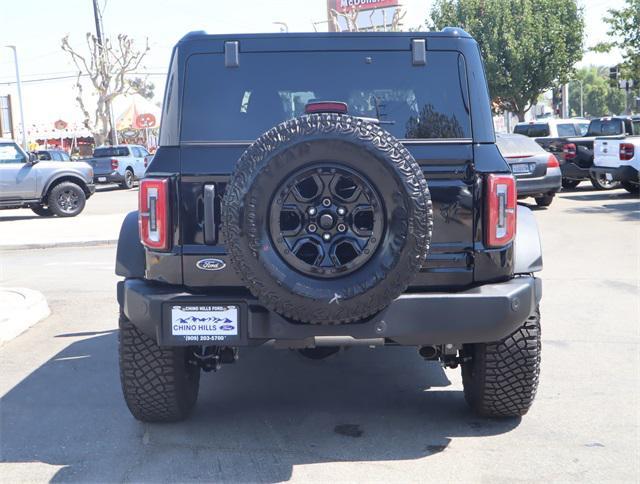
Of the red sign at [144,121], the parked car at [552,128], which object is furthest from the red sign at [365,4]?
the parked car at [552,128]

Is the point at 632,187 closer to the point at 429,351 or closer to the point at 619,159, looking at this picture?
the point at 619,159

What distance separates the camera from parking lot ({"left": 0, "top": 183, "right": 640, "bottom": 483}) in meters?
4.12

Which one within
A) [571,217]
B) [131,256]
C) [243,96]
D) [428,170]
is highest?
[243,96]

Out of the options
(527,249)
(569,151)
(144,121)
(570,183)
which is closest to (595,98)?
(144,121)

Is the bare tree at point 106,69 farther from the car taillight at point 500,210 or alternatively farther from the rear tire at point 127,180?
the car taillight at point 500,210

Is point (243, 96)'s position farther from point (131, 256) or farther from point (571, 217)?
point (571, 217)

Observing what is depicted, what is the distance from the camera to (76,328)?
755cm

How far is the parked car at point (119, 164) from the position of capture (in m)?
31.9

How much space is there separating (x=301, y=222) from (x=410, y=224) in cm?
50

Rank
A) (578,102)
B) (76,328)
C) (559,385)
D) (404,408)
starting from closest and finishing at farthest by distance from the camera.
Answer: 1. (404,408)
2. (559,385)
3. (76,328)
4. (578,102)

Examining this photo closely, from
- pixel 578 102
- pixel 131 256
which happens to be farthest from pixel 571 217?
pixel 578 102

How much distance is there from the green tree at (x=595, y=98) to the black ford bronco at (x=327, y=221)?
13385 cm

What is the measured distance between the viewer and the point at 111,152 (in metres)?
32.9

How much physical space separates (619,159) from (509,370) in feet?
46.5
